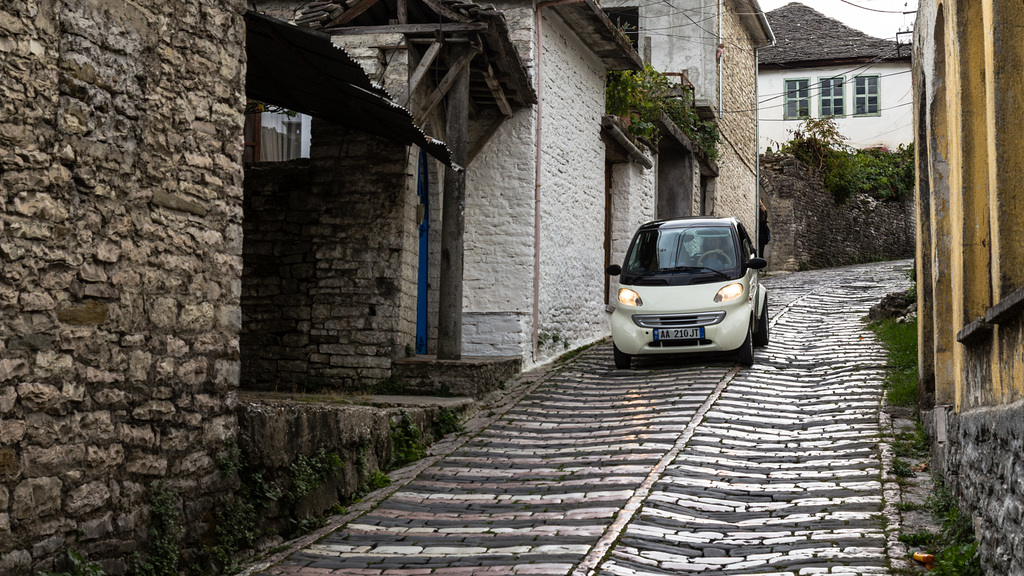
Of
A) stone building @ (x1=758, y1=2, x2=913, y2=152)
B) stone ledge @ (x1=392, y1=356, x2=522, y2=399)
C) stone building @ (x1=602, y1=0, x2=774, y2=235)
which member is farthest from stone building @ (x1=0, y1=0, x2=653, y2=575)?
stone building @ (x1=758, y1=2, x2=913, y2=152)

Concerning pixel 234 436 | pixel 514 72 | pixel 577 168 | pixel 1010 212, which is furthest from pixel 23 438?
pixel 577 168

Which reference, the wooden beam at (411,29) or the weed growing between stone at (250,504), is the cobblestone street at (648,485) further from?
the wooden beam at (411,29)

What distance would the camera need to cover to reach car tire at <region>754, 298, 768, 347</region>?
13.8 meters

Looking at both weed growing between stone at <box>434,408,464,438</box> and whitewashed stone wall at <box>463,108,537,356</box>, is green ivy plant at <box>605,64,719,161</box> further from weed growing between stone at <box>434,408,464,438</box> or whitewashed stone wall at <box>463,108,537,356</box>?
weed growing between stone at <box>434,408,464,438</box>

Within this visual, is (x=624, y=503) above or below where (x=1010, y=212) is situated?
below

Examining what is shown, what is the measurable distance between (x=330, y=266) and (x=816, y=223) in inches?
851

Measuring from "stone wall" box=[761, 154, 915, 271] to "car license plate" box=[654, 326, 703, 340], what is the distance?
59.0 ft

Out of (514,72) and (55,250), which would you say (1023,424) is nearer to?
(55,250)

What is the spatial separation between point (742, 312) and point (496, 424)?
12.3 ft

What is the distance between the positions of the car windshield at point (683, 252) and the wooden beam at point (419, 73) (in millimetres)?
3940

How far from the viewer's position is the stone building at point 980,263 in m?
4.39

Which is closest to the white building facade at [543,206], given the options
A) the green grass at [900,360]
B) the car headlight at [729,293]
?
the car headlight at [729,293]

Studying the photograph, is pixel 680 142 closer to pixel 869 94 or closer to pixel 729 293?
pixel 729 293

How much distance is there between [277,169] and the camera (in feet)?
37.2
